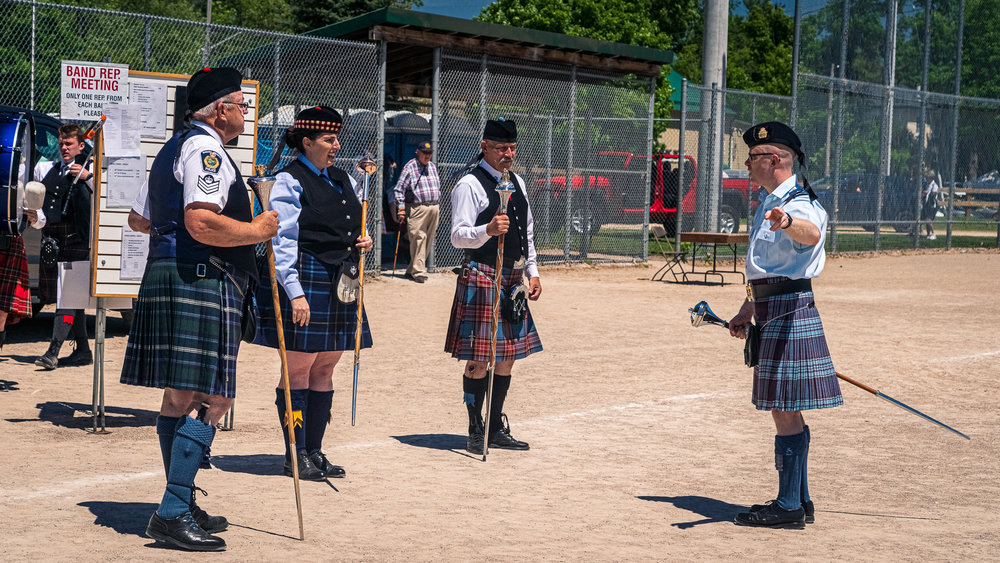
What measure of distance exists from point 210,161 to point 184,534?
1506 mm

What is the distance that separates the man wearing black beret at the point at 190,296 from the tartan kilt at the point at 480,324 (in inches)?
82.8

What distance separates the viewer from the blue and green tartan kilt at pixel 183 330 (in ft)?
14.7

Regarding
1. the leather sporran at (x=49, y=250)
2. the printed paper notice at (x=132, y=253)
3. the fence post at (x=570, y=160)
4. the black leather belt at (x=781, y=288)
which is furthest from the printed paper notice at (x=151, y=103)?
the fence post at (x=570, y=160)

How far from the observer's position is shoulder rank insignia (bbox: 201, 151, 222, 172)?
433 centimetres

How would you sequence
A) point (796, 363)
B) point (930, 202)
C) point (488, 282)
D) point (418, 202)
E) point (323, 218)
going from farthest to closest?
1. point (930, 202)
2. point (418, 202)
3. point (488, 282)
4. point (323, 218)
5. point (796, 363)

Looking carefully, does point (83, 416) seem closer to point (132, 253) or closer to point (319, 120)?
point (132, 253)

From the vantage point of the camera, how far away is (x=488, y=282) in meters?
6.57

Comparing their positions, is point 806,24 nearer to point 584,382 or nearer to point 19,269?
point 584,382

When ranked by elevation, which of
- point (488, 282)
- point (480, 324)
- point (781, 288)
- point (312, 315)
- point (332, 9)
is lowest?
point (480, 324)

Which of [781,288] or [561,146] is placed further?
[561,146]

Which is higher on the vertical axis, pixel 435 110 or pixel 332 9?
pixel 332 9

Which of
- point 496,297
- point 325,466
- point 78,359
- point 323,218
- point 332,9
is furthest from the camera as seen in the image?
point 332,9

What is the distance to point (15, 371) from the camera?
341 inches

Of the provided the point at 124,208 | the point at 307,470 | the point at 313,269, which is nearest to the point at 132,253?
the point at 124,208
